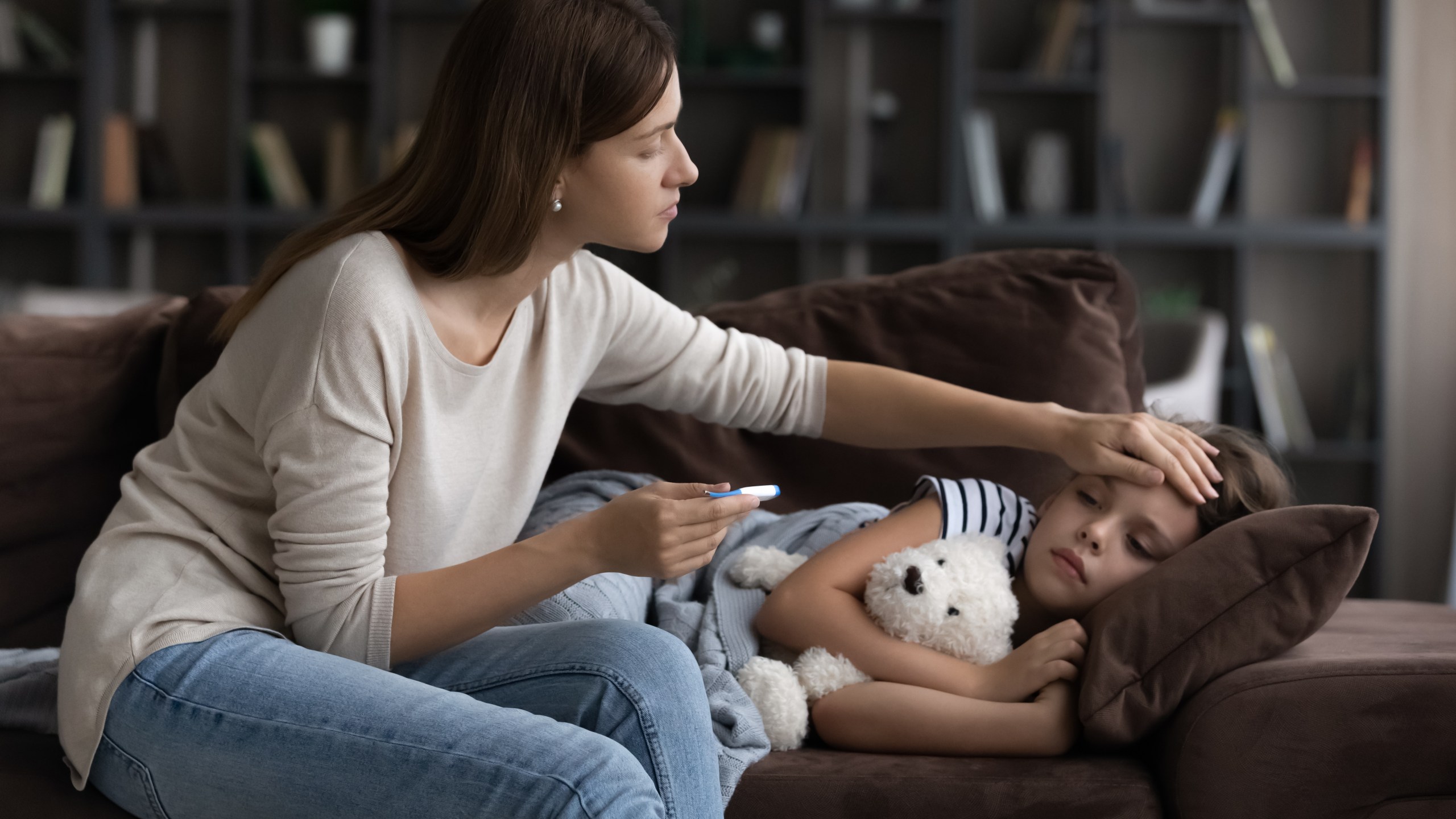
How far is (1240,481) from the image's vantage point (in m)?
1.34

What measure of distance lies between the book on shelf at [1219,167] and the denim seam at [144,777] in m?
3.60

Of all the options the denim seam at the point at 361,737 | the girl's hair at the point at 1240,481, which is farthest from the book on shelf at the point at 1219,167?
the denim seam at the point at 361,737

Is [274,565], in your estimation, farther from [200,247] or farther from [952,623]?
[200,247]

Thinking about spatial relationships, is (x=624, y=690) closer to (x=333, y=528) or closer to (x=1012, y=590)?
(x=333, y=528)

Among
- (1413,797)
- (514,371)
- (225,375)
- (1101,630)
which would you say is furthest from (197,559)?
(1413,797)

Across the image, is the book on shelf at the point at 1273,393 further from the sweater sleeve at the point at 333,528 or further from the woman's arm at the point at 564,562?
the sweater sleeve at the point at 333,528

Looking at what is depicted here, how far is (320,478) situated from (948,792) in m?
0.68

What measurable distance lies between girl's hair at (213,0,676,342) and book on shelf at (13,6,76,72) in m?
3.50

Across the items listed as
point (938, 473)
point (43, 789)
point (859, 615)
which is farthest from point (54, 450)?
point (938, 473)

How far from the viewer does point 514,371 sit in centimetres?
129

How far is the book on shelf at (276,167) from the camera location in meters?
4.01

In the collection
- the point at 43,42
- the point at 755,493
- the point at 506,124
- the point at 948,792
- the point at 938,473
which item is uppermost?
the point at 43,42

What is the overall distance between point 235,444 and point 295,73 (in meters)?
3.22

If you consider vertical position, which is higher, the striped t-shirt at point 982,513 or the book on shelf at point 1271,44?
the book on shelf at point 1271,44
